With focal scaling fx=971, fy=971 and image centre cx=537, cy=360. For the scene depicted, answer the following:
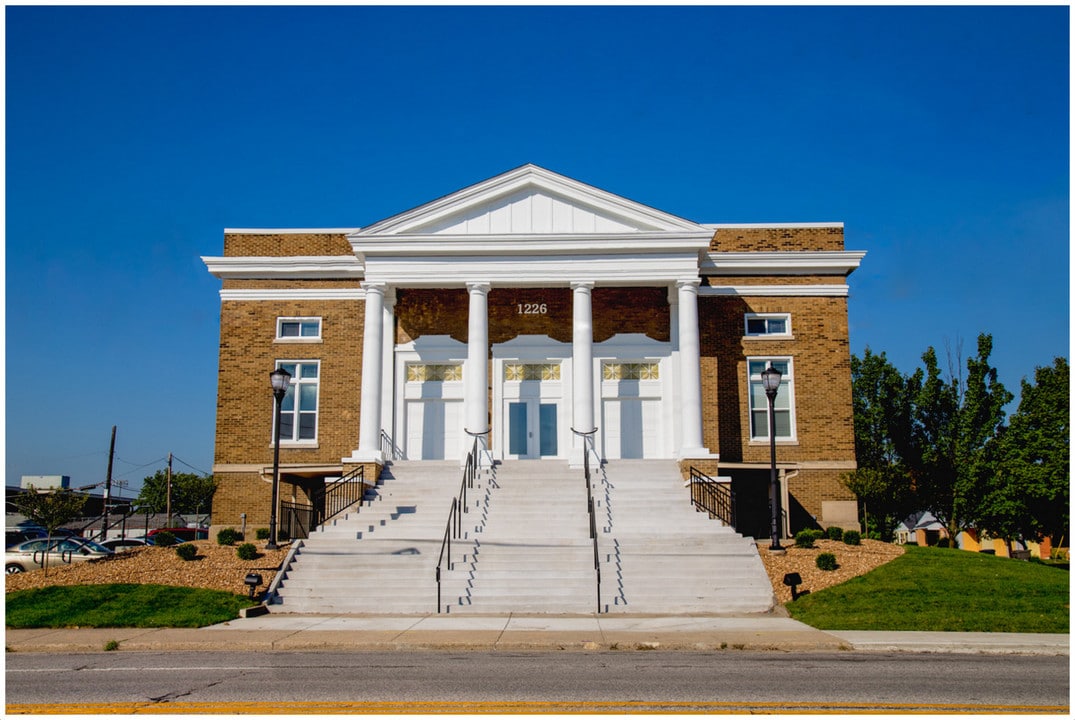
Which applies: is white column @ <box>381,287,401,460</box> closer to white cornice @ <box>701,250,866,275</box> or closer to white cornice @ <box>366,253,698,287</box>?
white cornice @ <box>366,253,698,287</box>

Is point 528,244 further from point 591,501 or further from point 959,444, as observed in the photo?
point 959,444

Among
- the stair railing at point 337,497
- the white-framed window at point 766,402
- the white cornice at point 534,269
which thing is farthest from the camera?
the white-framed window at point 766,402

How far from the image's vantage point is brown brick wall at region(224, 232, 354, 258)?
96.5 feet

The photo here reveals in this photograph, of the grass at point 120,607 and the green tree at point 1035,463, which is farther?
the green tree at point 1035,463

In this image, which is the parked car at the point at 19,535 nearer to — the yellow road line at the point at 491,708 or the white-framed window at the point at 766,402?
the white-framed window at the point at 766,402

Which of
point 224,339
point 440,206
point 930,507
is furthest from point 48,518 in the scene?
point 930,507

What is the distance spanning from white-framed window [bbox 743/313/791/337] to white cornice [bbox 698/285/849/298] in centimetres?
60

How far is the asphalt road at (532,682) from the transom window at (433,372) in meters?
16.3

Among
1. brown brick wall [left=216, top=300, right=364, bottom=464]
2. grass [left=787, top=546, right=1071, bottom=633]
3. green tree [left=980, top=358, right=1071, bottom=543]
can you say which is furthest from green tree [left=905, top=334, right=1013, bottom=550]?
brown brick wall [left=216, top=300, right=364, bottom=464]

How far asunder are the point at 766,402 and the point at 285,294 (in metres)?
14.6

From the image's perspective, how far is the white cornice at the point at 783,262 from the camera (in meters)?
28.6

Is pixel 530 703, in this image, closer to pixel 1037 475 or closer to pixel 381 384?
pixel 381 384

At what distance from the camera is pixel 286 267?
29.0 meters

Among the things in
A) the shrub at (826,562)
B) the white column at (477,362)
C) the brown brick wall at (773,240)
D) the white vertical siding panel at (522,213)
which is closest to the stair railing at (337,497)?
the white column at (477,362)
